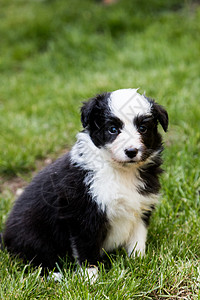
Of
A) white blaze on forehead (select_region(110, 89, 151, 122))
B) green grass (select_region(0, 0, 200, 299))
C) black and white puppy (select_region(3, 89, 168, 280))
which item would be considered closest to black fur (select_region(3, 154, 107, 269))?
black and white puppy (select_region(3, 89, 168, 280))

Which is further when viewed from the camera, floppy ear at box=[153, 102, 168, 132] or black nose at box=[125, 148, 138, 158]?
floppy ear at box=[153, 102, 168, 132]

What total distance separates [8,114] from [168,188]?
2.99m

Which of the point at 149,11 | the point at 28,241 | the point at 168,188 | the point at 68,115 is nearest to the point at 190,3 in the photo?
the point at 149,11

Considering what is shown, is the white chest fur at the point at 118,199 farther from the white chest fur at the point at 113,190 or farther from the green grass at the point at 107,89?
the green grass at the point at 107,89

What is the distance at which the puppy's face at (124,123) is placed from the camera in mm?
2613

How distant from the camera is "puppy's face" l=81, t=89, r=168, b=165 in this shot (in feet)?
8.57

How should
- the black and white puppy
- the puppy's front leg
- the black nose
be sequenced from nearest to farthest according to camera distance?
the black nose
the black and white puppy
the puppy's front leg

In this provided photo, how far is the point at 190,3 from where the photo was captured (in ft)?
27.1

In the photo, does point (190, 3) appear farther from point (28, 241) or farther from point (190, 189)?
point (28, 241)

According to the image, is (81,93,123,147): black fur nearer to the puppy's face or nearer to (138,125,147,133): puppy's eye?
the puppy's face

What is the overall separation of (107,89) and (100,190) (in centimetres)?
303

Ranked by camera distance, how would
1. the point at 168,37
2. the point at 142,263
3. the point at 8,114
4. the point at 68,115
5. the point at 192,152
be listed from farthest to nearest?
the point at 168,37, the point at 8,114, the point at 68,115, the point at 192,152, the point at 142,263

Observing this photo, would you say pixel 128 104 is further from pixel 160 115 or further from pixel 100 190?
pixel 100 190

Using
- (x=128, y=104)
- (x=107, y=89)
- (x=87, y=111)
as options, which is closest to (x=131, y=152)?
(x=128, y=104)
